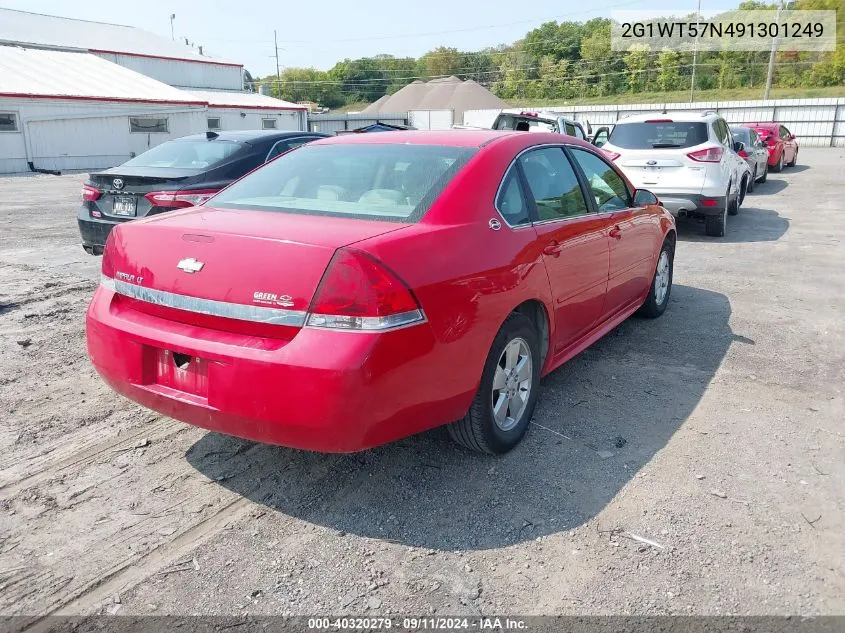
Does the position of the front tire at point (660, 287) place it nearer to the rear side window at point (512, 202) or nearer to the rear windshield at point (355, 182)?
the rear side window at point (512, 202)

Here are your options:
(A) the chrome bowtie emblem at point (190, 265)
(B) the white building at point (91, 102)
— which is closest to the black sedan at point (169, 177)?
(A) the chrome bowtie emblem at point (190, 265)

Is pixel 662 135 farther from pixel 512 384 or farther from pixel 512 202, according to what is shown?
pixel 512 384

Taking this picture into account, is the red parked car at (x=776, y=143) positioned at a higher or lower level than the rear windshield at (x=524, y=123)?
lower

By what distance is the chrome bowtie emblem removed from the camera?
2945 millimetres

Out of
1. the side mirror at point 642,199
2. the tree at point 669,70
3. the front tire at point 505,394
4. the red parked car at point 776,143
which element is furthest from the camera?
the tree at point 669,70

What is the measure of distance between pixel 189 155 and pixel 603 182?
4.39 m

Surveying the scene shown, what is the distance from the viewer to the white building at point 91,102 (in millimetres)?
24297

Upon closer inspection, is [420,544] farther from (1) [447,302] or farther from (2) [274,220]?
(2) [274,220]

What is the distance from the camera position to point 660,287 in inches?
240

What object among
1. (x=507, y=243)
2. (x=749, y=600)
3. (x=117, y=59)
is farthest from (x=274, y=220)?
(x=117, y=59)

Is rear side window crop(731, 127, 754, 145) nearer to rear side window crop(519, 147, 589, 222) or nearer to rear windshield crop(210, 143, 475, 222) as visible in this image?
rear side window crop(519, 147, 589, 222)

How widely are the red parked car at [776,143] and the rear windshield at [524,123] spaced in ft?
28.8

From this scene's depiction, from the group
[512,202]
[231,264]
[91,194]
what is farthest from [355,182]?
[91,194]

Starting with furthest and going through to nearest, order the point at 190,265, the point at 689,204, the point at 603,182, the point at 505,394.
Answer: the point at 689,204, the point at 603,182, the point at 505,394, the point at 190,265
